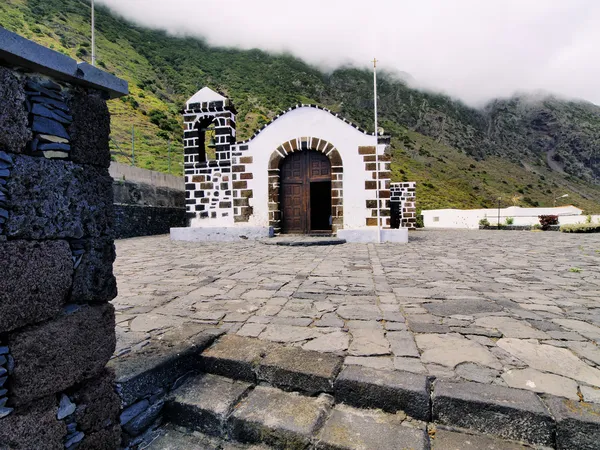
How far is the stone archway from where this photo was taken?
11.1 metres

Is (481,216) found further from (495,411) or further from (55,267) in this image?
(55,267)

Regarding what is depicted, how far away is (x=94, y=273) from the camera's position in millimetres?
1703

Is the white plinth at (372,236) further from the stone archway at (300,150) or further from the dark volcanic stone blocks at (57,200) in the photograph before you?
the dark volcanic stone blocks at (57,200)

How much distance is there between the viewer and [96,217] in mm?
1728

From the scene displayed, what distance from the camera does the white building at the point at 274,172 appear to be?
433 inches

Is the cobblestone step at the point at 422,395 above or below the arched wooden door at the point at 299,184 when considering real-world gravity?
below

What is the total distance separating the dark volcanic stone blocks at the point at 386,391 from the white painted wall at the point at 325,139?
30.1ft

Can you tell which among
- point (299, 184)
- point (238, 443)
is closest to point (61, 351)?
point (238, 443)

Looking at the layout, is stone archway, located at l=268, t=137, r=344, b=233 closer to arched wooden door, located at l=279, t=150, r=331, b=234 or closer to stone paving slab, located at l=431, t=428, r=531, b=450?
arched wooden door, located at l=279, t=150, r=331, b=234

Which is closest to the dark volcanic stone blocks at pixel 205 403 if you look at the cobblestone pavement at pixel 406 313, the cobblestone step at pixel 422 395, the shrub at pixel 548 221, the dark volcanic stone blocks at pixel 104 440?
the cobblestone step at pixel 422 395

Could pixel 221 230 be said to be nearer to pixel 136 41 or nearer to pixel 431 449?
pixel 431 449

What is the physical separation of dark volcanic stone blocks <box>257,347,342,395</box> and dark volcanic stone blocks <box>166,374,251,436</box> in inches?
7.0

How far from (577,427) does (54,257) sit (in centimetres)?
253

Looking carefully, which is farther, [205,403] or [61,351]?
[205,403]
